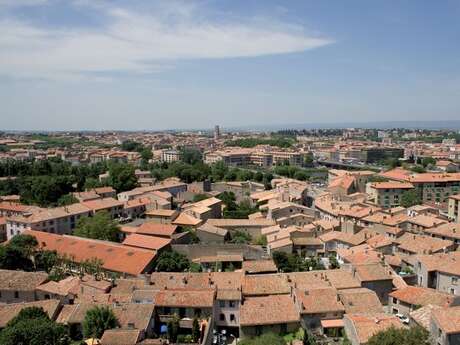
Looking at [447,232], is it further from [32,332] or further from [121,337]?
[32,332]

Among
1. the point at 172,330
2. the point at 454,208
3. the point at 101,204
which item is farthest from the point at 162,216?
the point at 454,208

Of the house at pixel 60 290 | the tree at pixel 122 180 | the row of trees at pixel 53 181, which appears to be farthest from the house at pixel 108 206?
the house at pixel 60 290

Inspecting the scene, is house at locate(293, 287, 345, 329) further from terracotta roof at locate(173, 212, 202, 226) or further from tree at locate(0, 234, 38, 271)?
tree at locate(0, 234, 38, 271)

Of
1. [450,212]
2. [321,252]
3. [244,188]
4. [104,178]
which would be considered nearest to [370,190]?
[450,212]

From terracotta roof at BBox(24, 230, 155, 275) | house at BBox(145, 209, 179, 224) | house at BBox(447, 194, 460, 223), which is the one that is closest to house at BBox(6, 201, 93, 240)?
terracotta roof at BBox(24, 230, 155, 275)

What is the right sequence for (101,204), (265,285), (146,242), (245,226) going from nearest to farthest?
(265,285) → (146,242) → (245,226) → (101,204)

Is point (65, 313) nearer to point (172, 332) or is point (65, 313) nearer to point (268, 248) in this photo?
point (172, 332)

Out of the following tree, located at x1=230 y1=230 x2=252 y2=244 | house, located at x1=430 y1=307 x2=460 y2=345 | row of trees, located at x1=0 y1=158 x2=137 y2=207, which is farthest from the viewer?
row of trees, located at x1=0 y1=158 x2=137 y2=207
